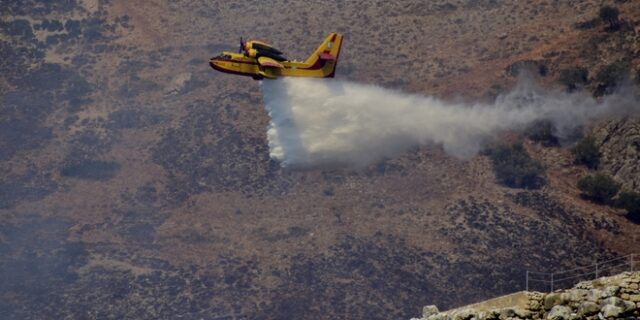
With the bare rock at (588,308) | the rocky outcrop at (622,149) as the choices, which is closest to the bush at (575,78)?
the rocky outcrop at (622,149)

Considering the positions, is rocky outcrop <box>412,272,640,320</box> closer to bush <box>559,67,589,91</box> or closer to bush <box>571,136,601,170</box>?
bush <box>571,136,601,170</box>

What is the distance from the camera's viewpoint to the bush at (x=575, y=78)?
106 m

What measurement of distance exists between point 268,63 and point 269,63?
0.09 m

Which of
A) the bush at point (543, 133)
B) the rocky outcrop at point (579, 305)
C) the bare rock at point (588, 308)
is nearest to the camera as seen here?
the rocky outcrop at point (579, 305)

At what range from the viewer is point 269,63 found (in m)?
81.2

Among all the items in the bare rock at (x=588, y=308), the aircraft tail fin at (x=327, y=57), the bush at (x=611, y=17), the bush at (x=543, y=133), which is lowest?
the bush at (x=543, y=133)

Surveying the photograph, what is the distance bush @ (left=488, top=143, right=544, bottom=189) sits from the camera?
98938 millimetres

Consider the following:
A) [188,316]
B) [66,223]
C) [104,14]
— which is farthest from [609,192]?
[104,14]

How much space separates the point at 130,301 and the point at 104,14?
50.1m

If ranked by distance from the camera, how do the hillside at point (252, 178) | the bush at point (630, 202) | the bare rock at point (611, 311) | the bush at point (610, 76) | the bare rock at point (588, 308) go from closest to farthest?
the bare rock at point (611, 311) → the bare rock at point (588, 308) → the hillside at point (252, 178) → the bush at point (630, 202) → the bush at point (610, 76)

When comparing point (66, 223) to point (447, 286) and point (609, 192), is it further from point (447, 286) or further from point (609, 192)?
point (609, 192)

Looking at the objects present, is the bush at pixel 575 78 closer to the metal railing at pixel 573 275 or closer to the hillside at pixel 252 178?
the hillside at pixel 252 178

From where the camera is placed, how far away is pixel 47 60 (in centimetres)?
12519

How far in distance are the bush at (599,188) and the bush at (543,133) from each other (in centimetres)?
767
